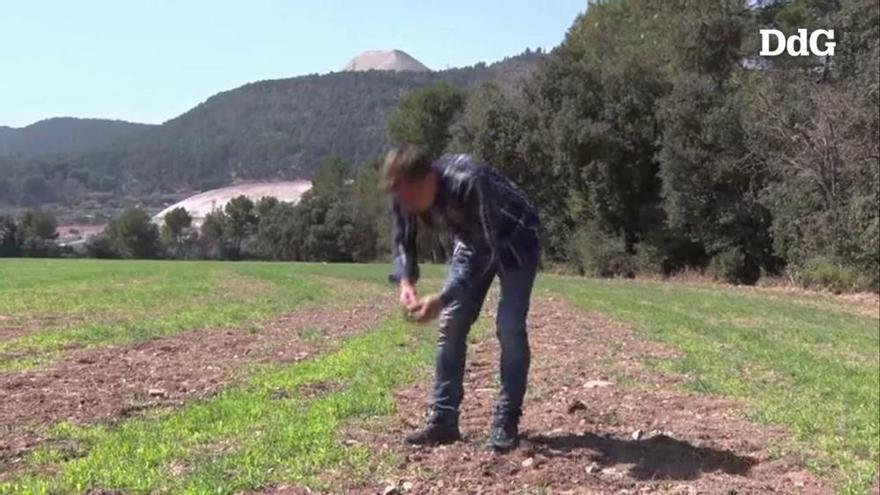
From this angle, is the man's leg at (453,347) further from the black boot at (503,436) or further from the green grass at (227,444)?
the green grass at (227,444)

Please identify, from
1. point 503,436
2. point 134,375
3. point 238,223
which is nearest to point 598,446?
point 503,436

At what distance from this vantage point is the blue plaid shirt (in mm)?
4953

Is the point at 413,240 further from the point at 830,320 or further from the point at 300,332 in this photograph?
the point at 830,320

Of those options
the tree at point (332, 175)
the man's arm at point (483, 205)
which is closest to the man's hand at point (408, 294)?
the man's arm at point (483, 205)

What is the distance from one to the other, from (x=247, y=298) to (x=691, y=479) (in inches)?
681

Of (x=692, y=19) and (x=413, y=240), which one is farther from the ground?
(x=692, y=19)

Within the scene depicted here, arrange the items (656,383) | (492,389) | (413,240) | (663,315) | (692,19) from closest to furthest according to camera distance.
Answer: (413,240)
(492,389)
(656,383)
(663,315)
(692,19)

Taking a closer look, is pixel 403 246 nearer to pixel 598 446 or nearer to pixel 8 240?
pixel 598 446

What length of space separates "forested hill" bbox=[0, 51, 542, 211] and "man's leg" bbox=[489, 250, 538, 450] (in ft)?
470

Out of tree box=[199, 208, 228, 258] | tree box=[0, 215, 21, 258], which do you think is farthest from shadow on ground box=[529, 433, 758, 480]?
tree box=[199, 208, 228, 258]

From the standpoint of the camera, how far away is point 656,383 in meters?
7.89

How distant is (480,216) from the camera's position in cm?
496

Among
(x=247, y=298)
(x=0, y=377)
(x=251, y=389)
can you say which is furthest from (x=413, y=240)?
(x=247, y=298)

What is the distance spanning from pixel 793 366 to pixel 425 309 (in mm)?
6715
